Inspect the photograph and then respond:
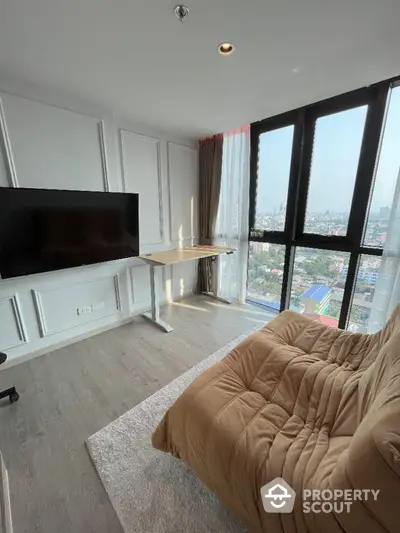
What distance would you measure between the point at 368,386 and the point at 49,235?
101 inches

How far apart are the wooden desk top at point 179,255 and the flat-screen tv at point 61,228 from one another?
30 cm

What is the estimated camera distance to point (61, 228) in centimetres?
215

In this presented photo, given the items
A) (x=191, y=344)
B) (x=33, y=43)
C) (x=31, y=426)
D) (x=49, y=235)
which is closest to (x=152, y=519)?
(x=31, y=426)

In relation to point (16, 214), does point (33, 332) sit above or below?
below

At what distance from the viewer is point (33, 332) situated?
226 cm

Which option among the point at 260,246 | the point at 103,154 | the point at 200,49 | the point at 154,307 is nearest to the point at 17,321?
the point at 154,307

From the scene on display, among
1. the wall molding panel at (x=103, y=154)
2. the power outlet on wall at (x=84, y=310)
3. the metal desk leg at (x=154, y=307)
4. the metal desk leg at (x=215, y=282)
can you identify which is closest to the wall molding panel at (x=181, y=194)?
the metal desk leg at (x=215, y=282)

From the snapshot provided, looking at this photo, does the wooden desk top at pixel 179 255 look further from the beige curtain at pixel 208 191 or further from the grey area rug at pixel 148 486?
the grey area rug at pixel 148 486

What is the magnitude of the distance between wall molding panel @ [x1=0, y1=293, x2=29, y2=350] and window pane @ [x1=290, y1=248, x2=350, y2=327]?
10.1 ft

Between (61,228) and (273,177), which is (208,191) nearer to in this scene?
(273,177)

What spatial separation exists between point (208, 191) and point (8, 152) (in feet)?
7.74

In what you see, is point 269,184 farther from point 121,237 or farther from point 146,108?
point 121,237

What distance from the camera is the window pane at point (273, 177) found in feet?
9.14

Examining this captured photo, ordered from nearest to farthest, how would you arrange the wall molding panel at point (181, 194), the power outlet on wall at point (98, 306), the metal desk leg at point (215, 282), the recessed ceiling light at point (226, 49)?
the recessed ceiling light at point (226, 49) → the power outlet on wall at point (98, 306) → the wall molding panel at point (181, 194) → the metal desk leg at point (215, 282)
